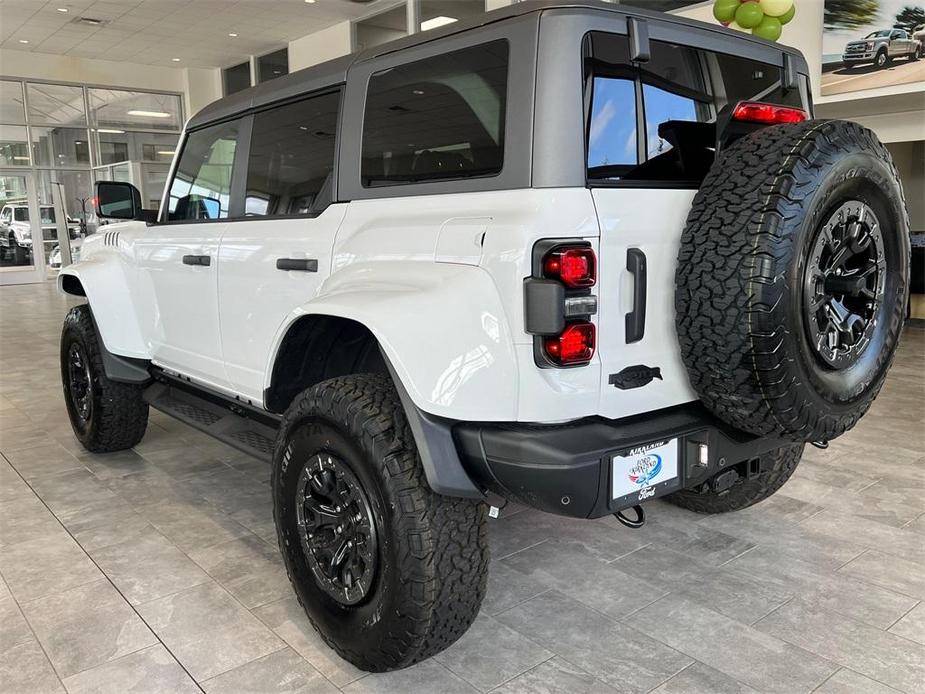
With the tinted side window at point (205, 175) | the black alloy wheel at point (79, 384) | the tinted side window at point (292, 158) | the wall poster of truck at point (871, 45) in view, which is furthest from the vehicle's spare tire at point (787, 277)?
the wall poster of truck at point (871, 45)

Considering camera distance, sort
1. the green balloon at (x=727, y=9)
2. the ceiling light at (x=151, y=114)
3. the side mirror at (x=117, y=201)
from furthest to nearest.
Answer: the ceiling light at (x=151, y=114) < the green balloon at (x=727, y=9) < the side mirror at (x=117, y=201)

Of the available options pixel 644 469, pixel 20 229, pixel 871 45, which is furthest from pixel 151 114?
pixel 644 469

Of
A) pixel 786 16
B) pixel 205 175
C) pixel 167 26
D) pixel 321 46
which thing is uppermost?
pixel 167 26

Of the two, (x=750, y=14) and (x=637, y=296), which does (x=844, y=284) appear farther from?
(x=750, y=14)

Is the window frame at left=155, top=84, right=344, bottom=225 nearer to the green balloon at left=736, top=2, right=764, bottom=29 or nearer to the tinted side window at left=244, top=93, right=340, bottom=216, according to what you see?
the tinted side window at left=244, top=93, right=340, bottom=216

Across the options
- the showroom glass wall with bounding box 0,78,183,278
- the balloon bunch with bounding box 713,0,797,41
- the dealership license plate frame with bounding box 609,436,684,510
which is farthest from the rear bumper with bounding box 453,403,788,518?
the showroom glass wall with bounding box 0,78,183,278

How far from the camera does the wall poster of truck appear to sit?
721 cm

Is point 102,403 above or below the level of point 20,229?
below

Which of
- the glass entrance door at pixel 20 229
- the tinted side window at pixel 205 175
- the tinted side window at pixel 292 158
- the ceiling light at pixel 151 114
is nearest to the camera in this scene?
the tinted side window at pixel 292 158

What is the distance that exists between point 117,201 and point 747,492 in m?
3.08

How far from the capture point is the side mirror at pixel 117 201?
351 centimetres

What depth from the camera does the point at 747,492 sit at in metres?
3.02

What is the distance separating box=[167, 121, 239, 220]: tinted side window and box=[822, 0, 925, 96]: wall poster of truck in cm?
683

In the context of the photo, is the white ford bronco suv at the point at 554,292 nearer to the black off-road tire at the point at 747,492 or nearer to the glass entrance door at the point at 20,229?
the black off-road tire at the point at 747,492
